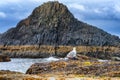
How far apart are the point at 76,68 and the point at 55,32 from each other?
530ft

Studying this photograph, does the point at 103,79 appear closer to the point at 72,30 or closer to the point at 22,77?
the point at 22,77

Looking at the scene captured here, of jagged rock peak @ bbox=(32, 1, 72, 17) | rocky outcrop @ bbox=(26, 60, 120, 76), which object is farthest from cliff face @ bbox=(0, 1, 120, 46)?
rocky outcrop @ bbox=(26, 60, 120, 76)

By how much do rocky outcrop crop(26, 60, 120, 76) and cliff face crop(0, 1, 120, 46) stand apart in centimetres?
14709

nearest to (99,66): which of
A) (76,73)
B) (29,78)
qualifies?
(76,73)

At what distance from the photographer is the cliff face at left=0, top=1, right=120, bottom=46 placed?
175625 mm

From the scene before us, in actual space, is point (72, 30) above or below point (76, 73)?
above

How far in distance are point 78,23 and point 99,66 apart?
17072 cm

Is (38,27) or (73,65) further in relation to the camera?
(38,27)

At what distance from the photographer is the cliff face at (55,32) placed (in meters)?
176

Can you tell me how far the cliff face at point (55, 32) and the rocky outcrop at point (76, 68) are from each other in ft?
483

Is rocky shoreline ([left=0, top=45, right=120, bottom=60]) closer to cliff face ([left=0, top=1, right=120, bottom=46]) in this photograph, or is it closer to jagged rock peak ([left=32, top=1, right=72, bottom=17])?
cliff face ([left=0, top=1, right=120, bottom=46])

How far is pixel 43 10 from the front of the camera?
7820 inches

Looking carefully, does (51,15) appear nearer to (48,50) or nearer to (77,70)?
(48,50)

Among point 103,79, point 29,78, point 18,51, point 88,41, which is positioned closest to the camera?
point 29,78
